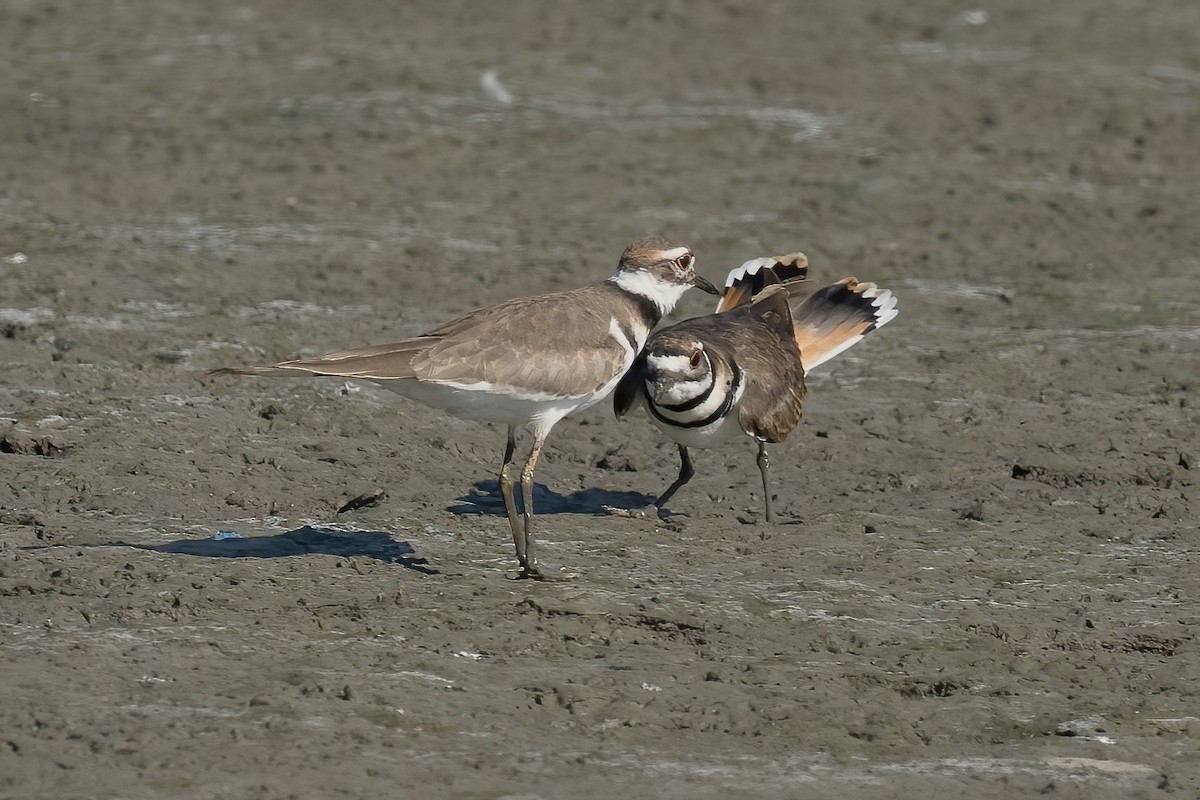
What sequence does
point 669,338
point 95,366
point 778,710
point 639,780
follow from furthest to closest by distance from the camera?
point 95,366, point 669,338, point 778,710, point 639,780

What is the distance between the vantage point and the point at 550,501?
24.2 ft

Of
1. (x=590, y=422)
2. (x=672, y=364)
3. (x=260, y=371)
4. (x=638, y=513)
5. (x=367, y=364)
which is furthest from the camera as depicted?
(x=590, y=422)

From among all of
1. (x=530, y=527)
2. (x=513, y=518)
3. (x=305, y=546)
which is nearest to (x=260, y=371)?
(x=305, y=546)

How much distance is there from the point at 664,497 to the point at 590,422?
1.06 m

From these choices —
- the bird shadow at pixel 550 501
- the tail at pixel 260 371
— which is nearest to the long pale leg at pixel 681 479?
the bird shadow at pixel 550 501

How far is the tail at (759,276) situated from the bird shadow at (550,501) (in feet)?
4.44

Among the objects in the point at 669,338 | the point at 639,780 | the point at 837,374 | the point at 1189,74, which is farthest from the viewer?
the point at 1189,74

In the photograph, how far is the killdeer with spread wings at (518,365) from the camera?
19.9 feet

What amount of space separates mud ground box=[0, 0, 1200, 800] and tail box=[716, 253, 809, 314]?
2.19 feet

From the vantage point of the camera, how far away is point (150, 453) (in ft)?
23.7

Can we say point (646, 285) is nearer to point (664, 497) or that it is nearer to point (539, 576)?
point (664, 497)

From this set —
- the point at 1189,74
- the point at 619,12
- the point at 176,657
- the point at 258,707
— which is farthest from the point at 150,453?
the point at 1189,74

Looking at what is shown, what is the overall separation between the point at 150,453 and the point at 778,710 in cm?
320

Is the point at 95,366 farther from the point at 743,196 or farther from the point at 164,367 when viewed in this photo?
the point at 743,196
